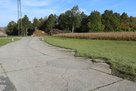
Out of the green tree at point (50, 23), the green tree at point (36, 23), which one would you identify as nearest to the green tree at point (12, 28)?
the green tree at point (36, 23)

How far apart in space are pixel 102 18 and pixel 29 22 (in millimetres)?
36644

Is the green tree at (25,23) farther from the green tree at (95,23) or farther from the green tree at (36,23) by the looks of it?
the green tree at (95,23)

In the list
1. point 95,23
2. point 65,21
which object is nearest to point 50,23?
point 65,21

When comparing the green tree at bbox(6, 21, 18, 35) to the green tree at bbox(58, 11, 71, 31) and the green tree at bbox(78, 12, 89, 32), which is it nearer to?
the green tree at bbox(58, 11, 71, 31)

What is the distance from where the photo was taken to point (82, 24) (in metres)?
99.4

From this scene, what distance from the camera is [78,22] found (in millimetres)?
94812

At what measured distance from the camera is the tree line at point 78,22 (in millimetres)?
91688

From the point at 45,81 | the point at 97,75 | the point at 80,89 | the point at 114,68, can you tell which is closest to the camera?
the point at 80,89

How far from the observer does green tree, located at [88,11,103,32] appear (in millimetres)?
85338

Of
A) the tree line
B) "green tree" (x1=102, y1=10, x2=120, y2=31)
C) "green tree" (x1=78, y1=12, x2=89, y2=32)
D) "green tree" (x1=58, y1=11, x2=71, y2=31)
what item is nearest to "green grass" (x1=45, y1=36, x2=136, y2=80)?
the tree line

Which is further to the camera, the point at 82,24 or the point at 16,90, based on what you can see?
the point at 82,24

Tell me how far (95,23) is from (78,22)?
419 inches

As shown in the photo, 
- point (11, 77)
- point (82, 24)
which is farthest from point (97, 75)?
point (82, 24)

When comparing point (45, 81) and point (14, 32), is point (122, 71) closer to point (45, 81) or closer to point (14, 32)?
point (45, 81)
